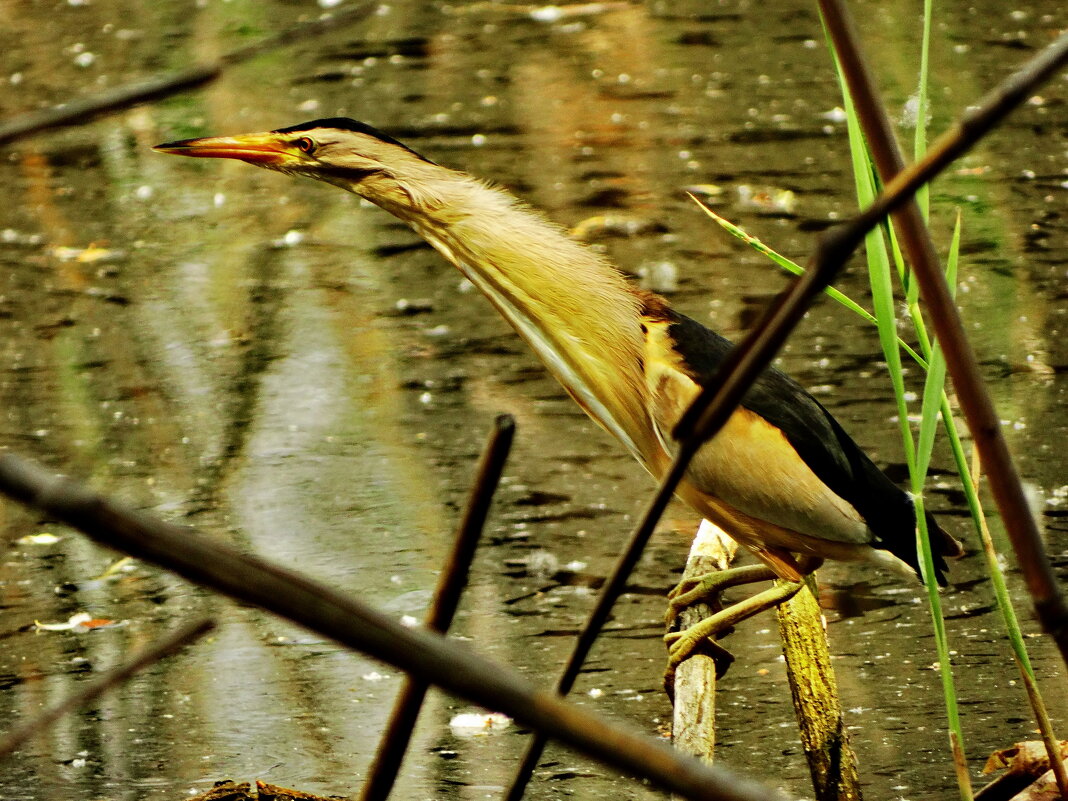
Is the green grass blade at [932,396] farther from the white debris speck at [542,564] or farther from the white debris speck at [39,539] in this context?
the white debris speck at [39,539]

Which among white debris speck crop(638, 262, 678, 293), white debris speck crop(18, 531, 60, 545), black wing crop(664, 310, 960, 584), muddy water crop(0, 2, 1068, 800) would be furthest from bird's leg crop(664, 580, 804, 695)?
white debris speck crop(638, 262, 678, 293)

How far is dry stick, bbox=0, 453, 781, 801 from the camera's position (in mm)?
408

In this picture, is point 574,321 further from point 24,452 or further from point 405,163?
point 24,452

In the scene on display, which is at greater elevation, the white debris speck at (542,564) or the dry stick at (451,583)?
the dry stick at (451,583)

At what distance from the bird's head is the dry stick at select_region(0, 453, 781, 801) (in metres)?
1.47

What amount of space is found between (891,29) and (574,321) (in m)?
5.70

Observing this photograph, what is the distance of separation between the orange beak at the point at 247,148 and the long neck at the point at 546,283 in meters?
0.17

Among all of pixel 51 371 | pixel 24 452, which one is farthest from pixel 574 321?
pixel 51 371

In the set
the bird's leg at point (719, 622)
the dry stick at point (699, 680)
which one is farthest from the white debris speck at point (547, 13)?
the bird's leg at point (719, 622)

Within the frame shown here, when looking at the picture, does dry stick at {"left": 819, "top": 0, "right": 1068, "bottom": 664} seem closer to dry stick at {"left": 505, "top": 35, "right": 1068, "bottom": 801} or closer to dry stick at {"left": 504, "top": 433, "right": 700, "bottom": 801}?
dry stick at {"left": 505, "top": 35, "right": 1068, "bottom": 801}

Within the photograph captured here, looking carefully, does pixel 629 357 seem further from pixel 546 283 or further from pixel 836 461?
pixel 836 461

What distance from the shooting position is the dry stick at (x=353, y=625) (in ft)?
1.34

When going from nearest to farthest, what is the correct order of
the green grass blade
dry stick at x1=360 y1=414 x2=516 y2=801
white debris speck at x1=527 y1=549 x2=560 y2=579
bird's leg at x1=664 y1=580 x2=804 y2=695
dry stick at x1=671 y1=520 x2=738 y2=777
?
→ dry stick at x1=360 y1=414 x2=516 y2=801 < the green grass blade < dry stick at x1=671 y1=520 x2=738 y2=777 < bird's leg at x1=664 y1=580 x2=804 y2=695 < white debris speck at x1=527 y1=549 x2=560 y2=579

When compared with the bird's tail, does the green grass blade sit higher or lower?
higher
